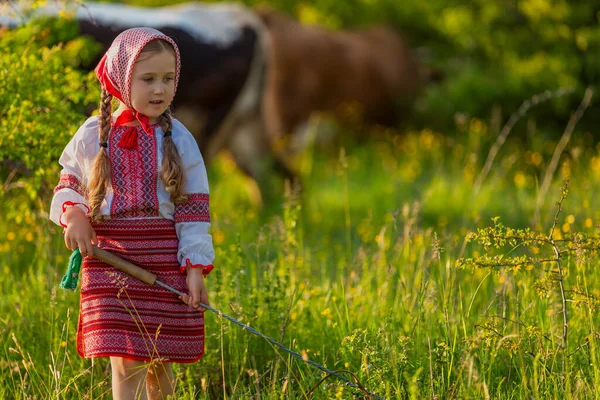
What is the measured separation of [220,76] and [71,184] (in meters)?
3.81

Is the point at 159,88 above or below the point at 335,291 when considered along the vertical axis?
above

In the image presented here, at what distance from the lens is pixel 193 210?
2.74 meters

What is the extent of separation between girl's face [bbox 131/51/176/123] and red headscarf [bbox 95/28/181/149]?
23 mm

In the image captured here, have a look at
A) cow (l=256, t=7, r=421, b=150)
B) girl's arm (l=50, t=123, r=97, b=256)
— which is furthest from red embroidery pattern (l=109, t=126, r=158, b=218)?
cow (l=256, t=7, r=421, b=150)

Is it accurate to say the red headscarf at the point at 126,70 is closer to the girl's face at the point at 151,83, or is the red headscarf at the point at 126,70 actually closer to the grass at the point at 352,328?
the girl's face at the point at 151,83

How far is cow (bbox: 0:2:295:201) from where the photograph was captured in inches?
242

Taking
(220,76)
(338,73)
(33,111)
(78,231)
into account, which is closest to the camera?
(78,231)

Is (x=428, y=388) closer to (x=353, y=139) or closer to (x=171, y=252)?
(x=171, y=252)

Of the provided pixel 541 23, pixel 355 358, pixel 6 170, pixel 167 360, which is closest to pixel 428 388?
pixel 355 358

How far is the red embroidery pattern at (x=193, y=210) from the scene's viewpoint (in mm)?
2732

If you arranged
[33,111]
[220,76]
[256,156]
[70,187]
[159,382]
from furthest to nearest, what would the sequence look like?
[256,156] < [220,76] < [33,111] < [159,382] < [70,187]

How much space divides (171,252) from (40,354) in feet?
3.05

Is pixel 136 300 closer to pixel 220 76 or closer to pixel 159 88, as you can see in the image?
pixel 159 88

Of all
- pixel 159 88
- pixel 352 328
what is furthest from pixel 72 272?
→ pixel 352 328
